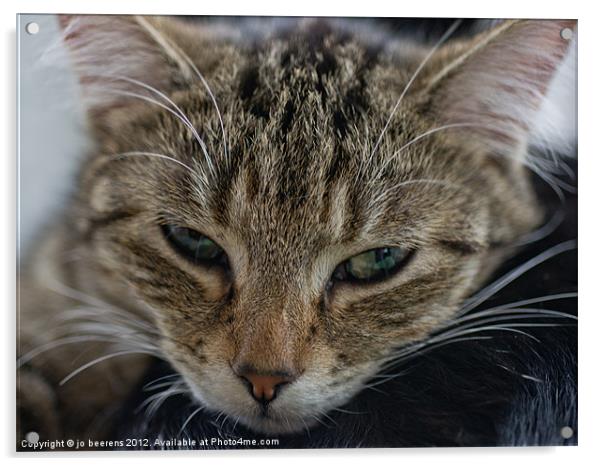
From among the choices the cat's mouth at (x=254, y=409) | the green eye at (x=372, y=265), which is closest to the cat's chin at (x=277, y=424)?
the cat's mouth at (x=254, y=409)

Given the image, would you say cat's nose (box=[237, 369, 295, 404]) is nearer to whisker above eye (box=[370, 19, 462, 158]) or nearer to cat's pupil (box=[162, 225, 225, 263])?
cat's pupil (box=[162, 225, 225, 263])

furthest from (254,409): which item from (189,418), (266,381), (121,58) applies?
(121,58)

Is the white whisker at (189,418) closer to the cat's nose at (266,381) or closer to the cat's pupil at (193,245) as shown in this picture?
the cat's nose at (266,381)

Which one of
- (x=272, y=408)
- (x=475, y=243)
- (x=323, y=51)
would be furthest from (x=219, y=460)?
(x=323, y=51)

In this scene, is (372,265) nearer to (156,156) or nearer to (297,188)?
(297,188)

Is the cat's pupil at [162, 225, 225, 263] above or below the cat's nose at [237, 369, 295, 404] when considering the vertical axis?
above

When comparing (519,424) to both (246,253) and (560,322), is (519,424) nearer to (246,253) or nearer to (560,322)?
(560,322)

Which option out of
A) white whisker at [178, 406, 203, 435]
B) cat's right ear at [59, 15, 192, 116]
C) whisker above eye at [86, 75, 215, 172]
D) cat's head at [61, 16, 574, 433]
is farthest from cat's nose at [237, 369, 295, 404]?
cat's right ear at [59, 15, 192, 116]
